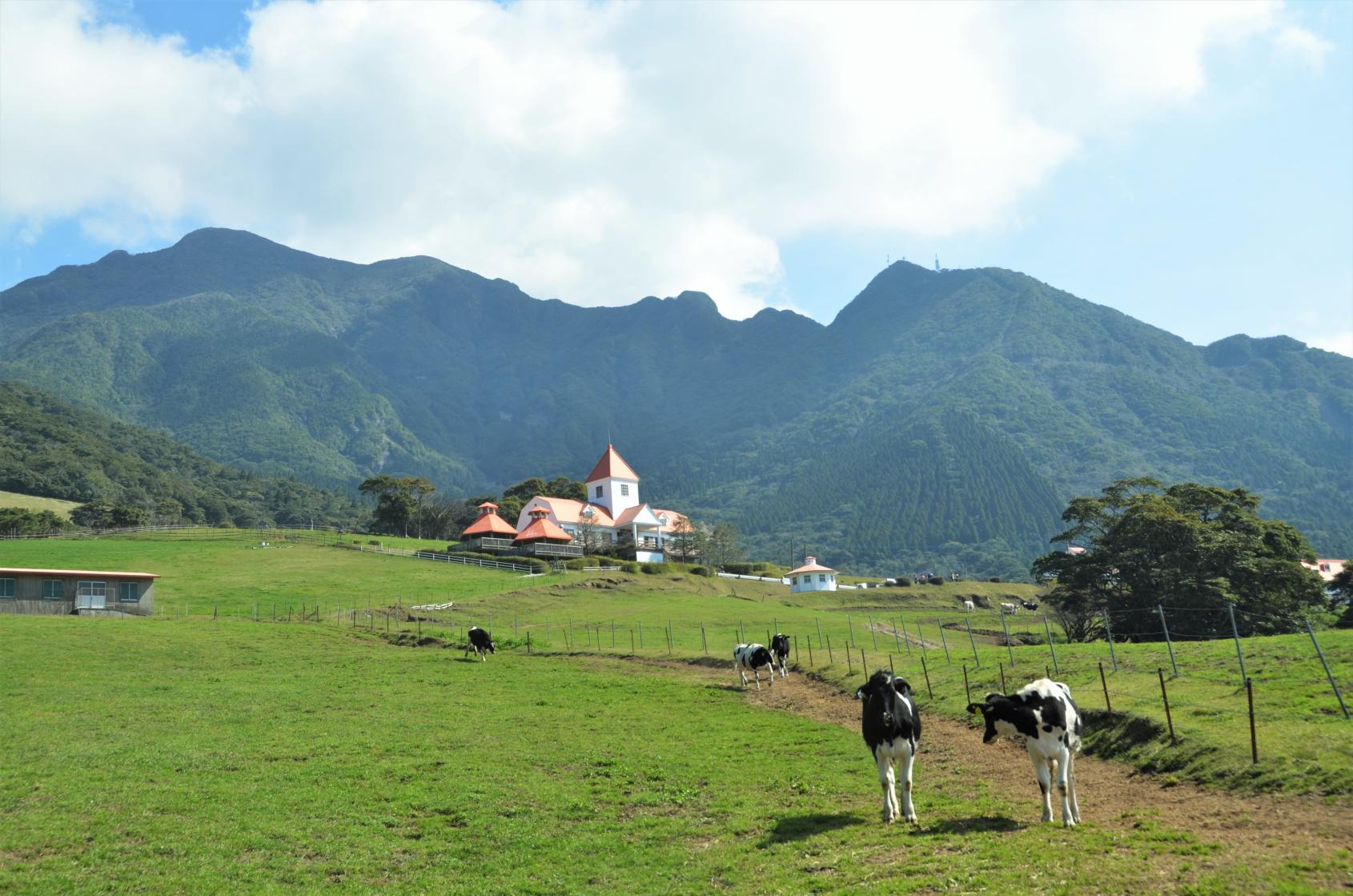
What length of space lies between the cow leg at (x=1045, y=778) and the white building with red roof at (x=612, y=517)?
84.1 metres

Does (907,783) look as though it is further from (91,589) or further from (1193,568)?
(91,589)

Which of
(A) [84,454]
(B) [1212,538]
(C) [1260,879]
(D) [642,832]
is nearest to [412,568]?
(B) [1212,538]

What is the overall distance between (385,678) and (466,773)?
48.6 ft

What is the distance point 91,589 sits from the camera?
4694 cm

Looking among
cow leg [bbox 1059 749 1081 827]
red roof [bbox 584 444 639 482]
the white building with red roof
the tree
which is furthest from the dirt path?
red roof [bbox 584 444 639 482]

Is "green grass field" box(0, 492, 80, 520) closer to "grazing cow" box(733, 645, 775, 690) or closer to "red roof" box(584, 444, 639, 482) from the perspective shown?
"red roof" box(584, 444, 639, 482)

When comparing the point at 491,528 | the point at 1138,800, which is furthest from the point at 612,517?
the point at 1138,800

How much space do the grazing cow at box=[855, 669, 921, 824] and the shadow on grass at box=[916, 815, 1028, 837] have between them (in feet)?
1.53

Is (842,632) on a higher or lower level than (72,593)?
lower

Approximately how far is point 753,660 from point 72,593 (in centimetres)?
3733

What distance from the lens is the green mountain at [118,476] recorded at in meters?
139

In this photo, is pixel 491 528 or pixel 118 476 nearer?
pixel 491 528

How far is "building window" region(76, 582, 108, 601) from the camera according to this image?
46.5m

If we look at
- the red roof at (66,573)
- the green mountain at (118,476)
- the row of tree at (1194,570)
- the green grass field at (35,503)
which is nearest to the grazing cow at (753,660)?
the row of tree at (1194,570)
